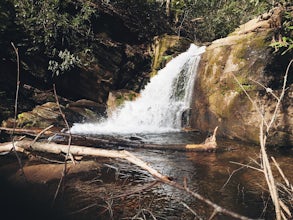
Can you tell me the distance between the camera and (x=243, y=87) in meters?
8.66

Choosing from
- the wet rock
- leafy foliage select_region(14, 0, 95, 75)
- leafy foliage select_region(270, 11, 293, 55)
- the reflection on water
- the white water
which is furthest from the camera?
the wet rock

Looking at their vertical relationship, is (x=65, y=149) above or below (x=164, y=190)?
above

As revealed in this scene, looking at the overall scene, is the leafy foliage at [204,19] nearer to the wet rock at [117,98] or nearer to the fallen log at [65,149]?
the wet rock at [117,98]

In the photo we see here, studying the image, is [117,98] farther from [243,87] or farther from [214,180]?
[214,180]

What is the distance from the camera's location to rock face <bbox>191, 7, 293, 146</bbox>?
28.9ft

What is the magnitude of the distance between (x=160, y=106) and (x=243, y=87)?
17.1 feet

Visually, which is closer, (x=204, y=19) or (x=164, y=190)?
(x=164, y=190)

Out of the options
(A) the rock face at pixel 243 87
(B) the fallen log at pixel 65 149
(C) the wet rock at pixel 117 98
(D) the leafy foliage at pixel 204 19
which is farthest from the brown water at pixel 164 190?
(D) the leafy foliage at pixel 204 19

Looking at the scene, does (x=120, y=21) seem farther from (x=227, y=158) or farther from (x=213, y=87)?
(x=227, y=158)

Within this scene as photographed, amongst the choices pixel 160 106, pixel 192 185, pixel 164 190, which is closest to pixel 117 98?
pixel 160 106

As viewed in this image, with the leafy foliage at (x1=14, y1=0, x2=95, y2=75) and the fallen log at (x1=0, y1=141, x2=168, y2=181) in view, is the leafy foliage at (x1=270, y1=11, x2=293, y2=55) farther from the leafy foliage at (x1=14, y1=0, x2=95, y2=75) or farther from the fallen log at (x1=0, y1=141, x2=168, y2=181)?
the leafy foliage at (x1=14, y1=0, x2=95, y2=75)

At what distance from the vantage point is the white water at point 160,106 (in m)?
12.1

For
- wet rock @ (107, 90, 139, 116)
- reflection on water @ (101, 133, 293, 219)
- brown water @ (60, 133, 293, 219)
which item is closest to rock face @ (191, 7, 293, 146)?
reflection on water @ (101, 133, 293, 219)

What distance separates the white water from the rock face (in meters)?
0.80
